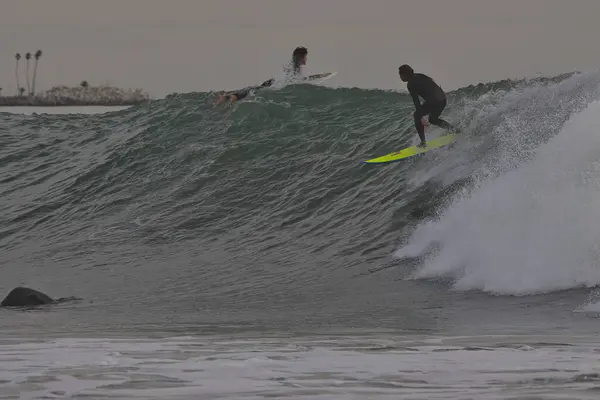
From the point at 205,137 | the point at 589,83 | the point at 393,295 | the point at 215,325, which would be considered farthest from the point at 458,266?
the point at 205,137

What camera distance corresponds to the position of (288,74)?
26.2 m

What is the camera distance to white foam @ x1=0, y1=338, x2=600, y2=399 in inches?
262

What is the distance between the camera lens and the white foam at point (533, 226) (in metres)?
11.8

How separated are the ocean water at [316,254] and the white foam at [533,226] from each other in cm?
3

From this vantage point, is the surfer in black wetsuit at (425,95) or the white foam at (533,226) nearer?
the white foam at (533,226)


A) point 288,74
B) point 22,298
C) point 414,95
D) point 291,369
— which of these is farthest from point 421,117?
point 291,369

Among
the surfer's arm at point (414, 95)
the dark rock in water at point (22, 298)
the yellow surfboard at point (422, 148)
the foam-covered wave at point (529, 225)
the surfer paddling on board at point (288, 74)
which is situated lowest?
the dark rock in water at point (22, 298)

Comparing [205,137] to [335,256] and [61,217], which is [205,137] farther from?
[335,256]

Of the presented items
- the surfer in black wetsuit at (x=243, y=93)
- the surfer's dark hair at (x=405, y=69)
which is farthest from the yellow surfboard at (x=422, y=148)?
the surfer in black wetsuit at (x=243, y=93)

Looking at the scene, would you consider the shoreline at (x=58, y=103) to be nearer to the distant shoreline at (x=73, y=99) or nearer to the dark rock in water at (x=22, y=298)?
the distant shoreline at (x=73, y=99)

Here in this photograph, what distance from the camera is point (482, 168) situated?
15.4 metres

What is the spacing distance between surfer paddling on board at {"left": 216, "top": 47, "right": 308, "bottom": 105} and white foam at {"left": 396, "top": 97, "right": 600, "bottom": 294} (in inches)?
427

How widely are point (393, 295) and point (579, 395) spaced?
5980 millimetres

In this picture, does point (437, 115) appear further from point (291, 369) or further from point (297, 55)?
point (291, 369)
